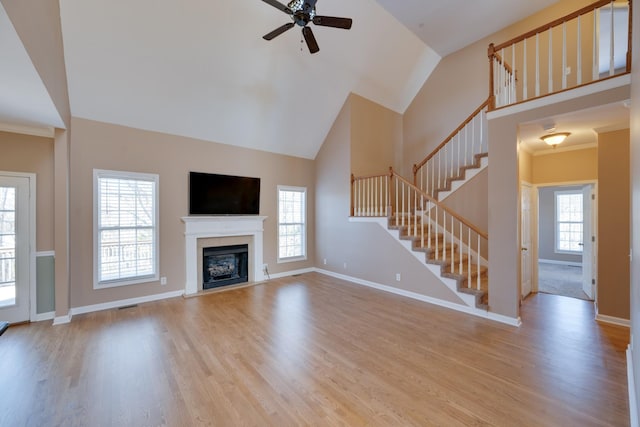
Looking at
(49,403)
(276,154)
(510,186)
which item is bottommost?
(49,403)

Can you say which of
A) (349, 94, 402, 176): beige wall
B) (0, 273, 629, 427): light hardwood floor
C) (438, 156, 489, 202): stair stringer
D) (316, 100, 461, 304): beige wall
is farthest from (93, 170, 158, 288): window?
(438, 156, 489, 202): stair stringer

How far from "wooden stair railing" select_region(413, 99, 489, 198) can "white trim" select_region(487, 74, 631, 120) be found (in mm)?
1426

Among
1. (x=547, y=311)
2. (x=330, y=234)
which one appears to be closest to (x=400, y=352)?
(x=547, y=311)

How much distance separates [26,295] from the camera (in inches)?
140

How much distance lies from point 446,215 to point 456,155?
1.33 m

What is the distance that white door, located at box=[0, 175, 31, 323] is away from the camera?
136 inches

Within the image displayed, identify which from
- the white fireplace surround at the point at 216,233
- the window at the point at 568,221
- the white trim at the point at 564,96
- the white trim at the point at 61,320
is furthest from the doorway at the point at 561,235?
the white trim at the point at 61,320

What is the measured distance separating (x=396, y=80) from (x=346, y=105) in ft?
5.10

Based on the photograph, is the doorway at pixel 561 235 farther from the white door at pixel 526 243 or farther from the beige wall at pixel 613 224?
the beige wall at pixel 613 224

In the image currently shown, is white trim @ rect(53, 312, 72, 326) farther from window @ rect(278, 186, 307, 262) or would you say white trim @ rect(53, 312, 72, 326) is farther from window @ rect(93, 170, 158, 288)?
window @ rect(278, 186, 307, 262)

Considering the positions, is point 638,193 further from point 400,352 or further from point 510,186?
point 400,352

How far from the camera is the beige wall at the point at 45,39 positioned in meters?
1.69

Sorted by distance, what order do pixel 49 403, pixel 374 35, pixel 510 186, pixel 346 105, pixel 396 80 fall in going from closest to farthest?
pixel 49 403
pixel 510 186
pixel 374 35
pixel 346 105
pixel 396 80

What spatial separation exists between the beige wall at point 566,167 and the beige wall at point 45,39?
680 cm
